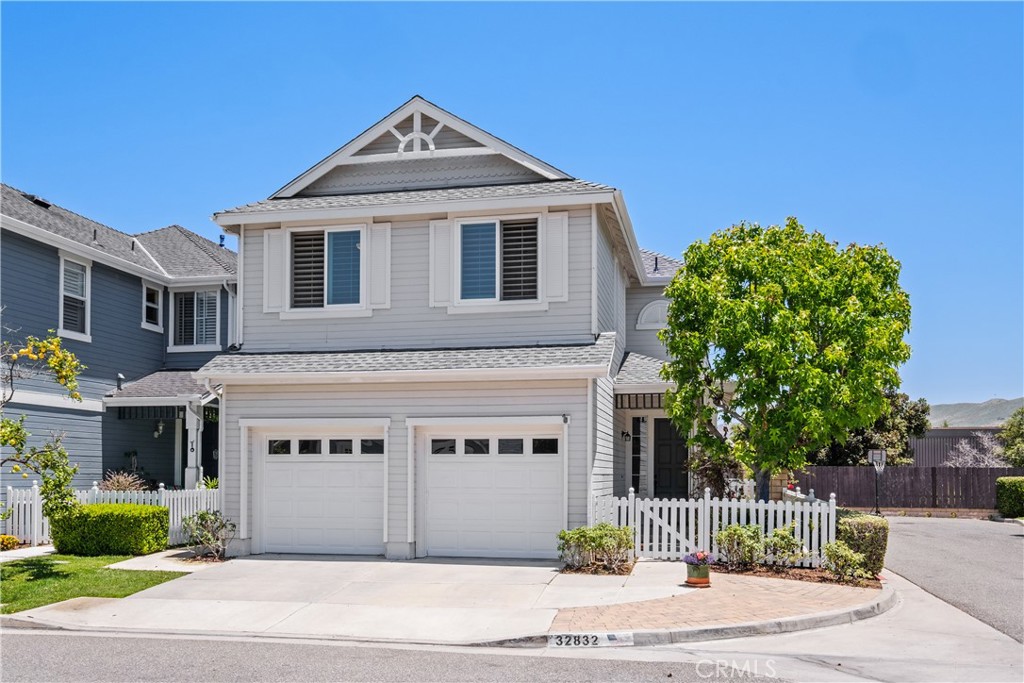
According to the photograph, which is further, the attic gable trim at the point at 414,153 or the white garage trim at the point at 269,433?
the attic gable trim at the point at 414,153

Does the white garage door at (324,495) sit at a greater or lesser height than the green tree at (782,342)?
lesser

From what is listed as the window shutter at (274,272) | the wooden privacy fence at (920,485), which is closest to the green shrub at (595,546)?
the window shutter at (274,272)

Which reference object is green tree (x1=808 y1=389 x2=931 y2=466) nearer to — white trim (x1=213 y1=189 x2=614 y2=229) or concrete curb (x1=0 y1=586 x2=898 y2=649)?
white trim (x1=213 y1=189 x2=614 y2=229)

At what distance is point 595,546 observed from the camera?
15.0 meters

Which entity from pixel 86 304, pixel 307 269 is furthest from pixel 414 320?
pixel 86 304

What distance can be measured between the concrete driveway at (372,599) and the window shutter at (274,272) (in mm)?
4826

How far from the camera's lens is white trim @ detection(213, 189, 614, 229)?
16672 millimetres

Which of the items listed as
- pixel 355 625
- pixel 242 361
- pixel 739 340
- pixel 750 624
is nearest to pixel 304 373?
pixel 242 361

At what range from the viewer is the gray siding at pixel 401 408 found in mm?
16094

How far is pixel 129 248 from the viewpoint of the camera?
84.0 feet

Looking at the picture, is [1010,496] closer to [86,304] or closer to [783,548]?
[783,548]

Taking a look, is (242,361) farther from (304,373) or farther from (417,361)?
(417,361)

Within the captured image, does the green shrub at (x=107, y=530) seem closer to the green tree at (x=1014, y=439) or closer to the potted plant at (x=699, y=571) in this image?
the potted plant at (x=699, y=571)

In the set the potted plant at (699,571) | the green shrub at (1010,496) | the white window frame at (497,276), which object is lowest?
the green shrub at (1010,496)
